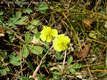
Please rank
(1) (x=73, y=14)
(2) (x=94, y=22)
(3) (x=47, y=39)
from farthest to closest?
1. (2) (x=94, y=22)
2. (1) (x=73, y=14)
3. (3) (x=47, y=39)

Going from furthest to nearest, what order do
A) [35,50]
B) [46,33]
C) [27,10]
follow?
[27,10] < [35,50] < [46,33]

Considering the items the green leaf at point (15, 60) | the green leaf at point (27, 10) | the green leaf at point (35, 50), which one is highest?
the green leaf at point (27, 10)

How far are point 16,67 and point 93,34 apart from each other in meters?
1.16

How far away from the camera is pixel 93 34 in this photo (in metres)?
2.44

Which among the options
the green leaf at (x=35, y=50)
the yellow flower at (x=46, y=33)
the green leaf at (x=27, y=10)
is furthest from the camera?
the green leaf at (x=27, y=10)

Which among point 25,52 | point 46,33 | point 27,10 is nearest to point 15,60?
point 25,52

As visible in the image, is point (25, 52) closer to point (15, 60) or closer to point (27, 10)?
point (15, 60)

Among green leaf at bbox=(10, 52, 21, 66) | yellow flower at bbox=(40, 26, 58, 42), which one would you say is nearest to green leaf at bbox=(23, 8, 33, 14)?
yellow flower at bbox=(40, 26, 58, 42)

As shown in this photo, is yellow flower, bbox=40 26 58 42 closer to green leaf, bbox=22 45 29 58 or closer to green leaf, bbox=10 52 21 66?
green leaf, bbox=22 45 29 58

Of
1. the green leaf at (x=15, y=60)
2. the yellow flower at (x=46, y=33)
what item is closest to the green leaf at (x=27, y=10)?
the yellow flower at (x=46, y=33)

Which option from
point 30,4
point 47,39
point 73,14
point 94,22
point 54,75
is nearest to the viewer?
point 47,39

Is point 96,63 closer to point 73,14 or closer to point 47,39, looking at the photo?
point 73,14

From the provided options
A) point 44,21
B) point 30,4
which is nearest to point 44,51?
point 44,21

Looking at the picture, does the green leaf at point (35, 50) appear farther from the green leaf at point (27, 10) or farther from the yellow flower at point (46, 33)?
the green leaf at point (27, 10)
